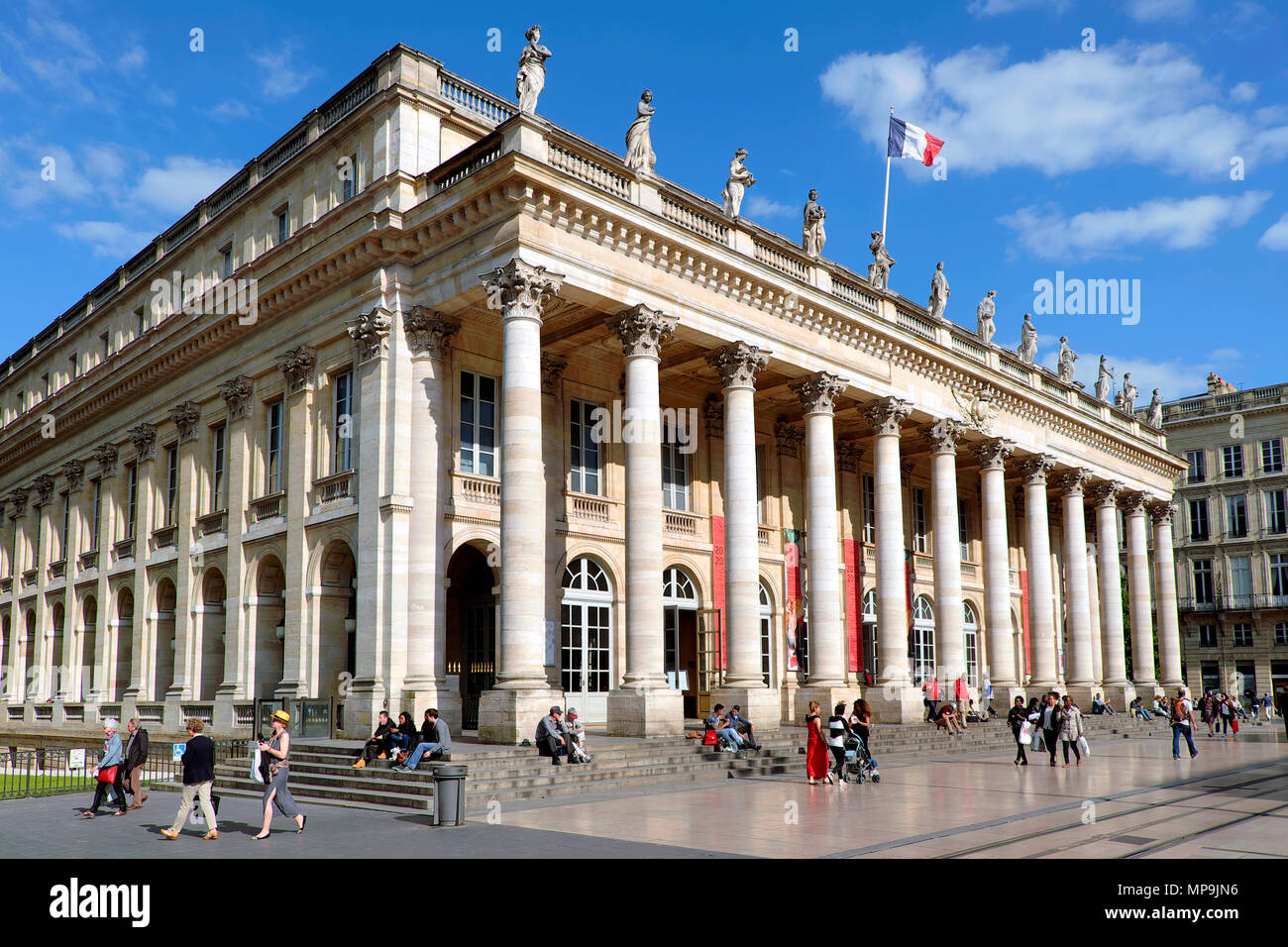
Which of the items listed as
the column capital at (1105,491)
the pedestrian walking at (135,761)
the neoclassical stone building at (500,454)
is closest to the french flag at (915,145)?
the neoclassical stone building at (500,454)

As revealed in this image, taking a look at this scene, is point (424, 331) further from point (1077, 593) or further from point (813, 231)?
point (1077, 593)

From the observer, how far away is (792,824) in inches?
526

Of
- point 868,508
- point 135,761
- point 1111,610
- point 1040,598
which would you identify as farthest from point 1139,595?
point 135,761

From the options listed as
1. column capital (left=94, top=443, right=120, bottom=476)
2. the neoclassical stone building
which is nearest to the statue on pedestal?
the neoclassical stone building

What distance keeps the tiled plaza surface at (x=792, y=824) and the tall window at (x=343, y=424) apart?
321 inches

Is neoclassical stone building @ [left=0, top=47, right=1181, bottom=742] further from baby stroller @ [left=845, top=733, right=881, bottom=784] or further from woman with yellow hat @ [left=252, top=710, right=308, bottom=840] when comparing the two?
woman with yellow hat @ [left=252, top=710, right=308, bottom=840]

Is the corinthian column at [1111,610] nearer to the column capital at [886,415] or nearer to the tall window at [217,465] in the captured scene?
the column capital at [886,415]

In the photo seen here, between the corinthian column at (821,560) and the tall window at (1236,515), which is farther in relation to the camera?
the tall window at (1236,515)

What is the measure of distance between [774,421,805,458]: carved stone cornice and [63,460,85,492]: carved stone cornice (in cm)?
2406

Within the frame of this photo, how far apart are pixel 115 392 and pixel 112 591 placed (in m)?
6.35

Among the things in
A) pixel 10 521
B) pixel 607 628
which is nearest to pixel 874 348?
pixel 607 628

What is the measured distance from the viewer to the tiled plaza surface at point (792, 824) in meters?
11.5

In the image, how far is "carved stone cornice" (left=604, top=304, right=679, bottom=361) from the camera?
2352 centimetres

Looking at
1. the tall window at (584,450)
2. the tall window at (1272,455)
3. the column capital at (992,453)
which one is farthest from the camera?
the tall window at (1272,455)
